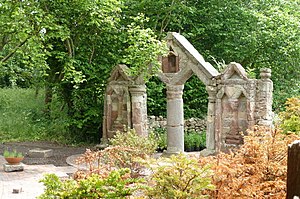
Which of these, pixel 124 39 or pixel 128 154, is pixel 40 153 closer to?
pixel 124 39

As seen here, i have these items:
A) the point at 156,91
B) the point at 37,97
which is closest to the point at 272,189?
the point at 156,91

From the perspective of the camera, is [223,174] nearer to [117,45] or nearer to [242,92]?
[242,92]

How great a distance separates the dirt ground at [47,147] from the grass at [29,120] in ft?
2.36

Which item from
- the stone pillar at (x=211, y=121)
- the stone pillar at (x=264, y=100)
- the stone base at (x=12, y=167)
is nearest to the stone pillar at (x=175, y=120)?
the stone pillar at (x=211, y=121)

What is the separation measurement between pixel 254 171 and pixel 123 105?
839 centimetres

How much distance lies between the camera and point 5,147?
1602 cm

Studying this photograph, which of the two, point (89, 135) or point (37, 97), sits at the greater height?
point (37, 97)

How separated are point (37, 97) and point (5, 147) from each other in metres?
8.15

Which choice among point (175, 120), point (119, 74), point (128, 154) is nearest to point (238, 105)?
point (175, 120)

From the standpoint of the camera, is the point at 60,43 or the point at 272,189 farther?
the point at 60,43

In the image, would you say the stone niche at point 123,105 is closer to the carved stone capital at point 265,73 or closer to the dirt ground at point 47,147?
the dirt ground at point 47,147

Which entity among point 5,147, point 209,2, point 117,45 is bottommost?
point 5,147

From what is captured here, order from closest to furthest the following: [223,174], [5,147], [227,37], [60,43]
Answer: [223,174] → [60,43] → [5,147] → [227,37]

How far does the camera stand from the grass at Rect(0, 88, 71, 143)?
17.9 metres
